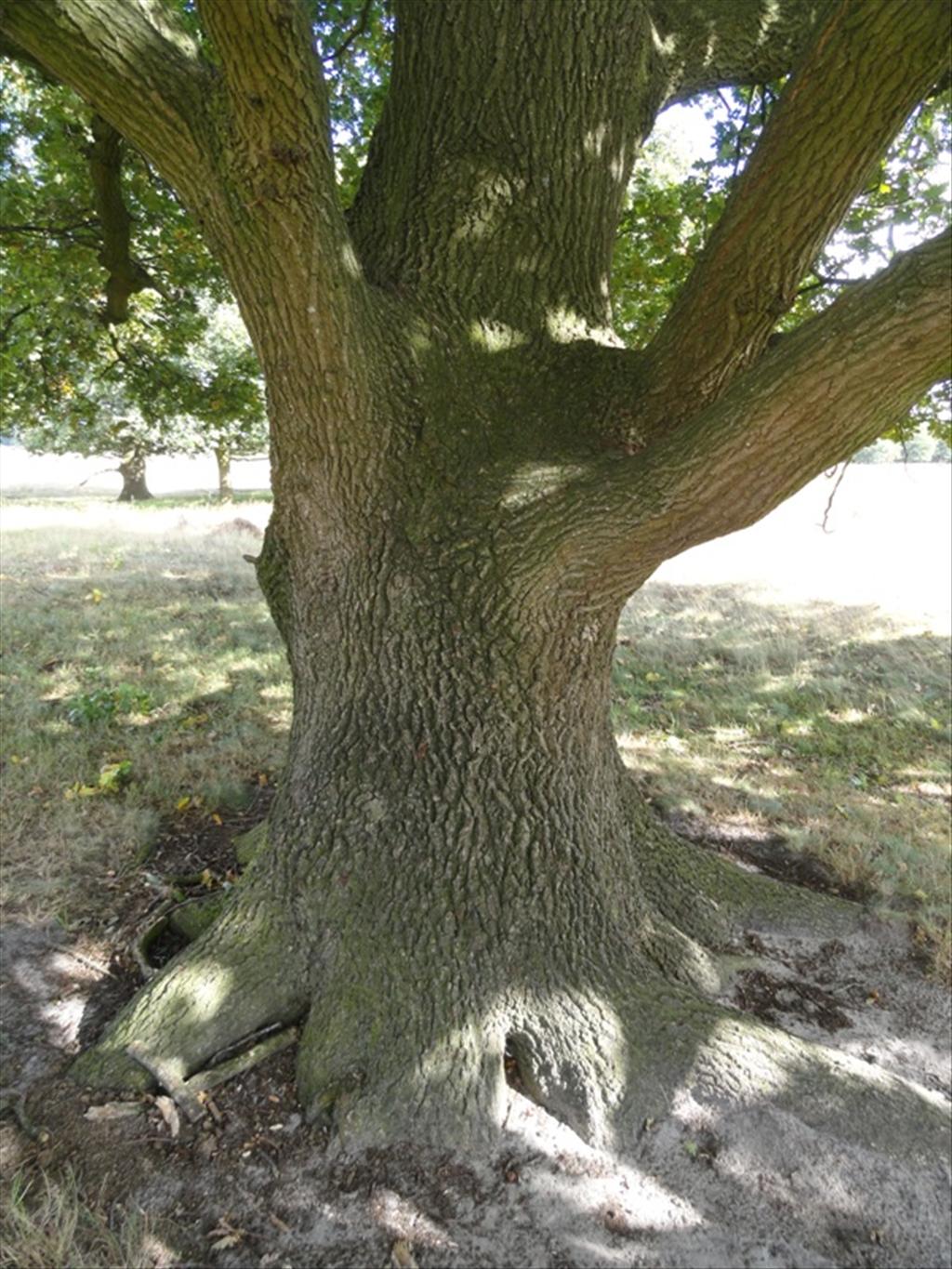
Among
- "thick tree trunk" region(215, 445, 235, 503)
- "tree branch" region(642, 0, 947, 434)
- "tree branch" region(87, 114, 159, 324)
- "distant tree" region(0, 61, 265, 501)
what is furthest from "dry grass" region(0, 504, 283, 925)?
"thick tree trunk" region(215, 445, 235, 503)

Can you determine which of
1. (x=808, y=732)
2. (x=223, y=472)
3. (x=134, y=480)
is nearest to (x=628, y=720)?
(x=808, y=732)

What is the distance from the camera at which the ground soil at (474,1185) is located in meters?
2.15

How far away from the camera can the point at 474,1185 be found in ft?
7.57

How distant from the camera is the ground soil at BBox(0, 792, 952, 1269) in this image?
215cm

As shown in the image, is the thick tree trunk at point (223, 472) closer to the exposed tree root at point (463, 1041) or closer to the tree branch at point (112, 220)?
the tree branch at point (112, 220)

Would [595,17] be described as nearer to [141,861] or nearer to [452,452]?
[452,452]

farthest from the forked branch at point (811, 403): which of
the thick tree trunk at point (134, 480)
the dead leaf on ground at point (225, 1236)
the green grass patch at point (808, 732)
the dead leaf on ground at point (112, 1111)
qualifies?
the thick tree trunk at point (134, 480)

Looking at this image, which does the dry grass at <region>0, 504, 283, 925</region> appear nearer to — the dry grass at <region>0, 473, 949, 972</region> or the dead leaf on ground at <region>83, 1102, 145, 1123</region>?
the dry grass at <region>0, 473, 949, 972</region>

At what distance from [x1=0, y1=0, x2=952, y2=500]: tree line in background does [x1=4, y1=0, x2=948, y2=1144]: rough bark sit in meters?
1.31

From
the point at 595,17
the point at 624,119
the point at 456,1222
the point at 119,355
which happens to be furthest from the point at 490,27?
the point at 119,355

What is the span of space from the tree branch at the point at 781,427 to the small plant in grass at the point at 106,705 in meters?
4.01

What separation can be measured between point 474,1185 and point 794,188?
313 centimetres

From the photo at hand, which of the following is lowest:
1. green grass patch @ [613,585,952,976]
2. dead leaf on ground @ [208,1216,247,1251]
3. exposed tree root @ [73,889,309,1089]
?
green grass patch @ [613,585,952,976]

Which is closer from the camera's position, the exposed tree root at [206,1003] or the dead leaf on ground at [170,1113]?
the dead leaf on ground at [170,1113]
